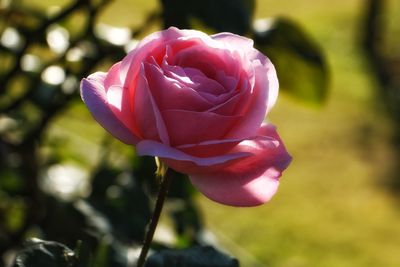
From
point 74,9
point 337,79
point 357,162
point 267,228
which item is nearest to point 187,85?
point 74,9

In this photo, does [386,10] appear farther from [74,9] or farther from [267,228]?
[74,9]

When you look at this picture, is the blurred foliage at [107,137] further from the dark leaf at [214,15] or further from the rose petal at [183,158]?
the rose petal at [183,158]

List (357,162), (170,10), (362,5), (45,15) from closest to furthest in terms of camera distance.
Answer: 1. (170,10)
2. (45,15)
3. (357,162)
4. (362,5)

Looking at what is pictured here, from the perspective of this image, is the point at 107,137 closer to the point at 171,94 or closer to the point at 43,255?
the point at 43,255

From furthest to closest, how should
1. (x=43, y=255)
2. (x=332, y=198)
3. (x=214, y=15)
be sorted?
1. (x=332, y=198)
2. (x=214, y=15)
3. (x=43, y=255)

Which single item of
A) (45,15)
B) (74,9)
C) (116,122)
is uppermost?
(116,122)

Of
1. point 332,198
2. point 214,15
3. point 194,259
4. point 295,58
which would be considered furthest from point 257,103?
point 332,198

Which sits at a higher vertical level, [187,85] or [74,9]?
[187,85]
